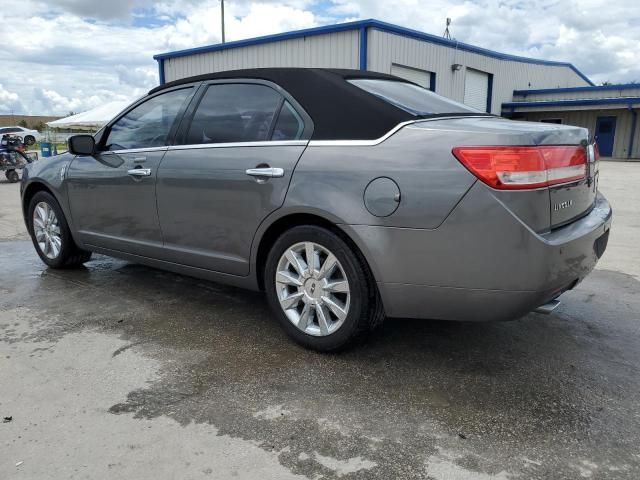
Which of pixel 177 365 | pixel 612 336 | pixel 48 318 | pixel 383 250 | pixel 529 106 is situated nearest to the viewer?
pixel 383 250

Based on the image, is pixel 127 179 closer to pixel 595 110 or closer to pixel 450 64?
pixel 450 64

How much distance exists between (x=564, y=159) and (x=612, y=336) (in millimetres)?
1461

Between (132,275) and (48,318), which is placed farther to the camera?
(132,275)

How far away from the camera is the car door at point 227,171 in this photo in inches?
126

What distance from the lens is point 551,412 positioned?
101 inches

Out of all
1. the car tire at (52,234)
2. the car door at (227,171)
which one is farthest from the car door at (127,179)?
the car tire at (52,234)

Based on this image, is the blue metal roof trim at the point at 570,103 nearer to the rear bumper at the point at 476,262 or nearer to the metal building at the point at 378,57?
the metal building at the point at 378,57

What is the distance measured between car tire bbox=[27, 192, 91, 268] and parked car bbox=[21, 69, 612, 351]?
33.5 inches

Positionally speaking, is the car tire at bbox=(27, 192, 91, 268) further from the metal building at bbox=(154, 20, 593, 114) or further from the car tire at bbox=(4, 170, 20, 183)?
the metal building at bbox=(154, 20, 593, 114)

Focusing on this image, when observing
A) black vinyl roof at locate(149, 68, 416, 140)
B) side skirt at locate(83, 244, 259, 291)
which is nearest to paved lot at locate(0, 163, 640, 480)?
side skirt at locate(83, 244, 259, 291)

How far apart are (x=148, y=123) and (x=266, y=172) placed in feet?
4.68

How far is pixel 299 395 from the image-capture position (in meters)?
2.74

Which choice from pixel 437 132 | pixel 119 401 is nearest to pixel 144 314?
pixel 119 401

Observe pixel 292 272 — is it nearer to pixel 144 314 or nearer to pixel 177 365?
pixel 177 365
